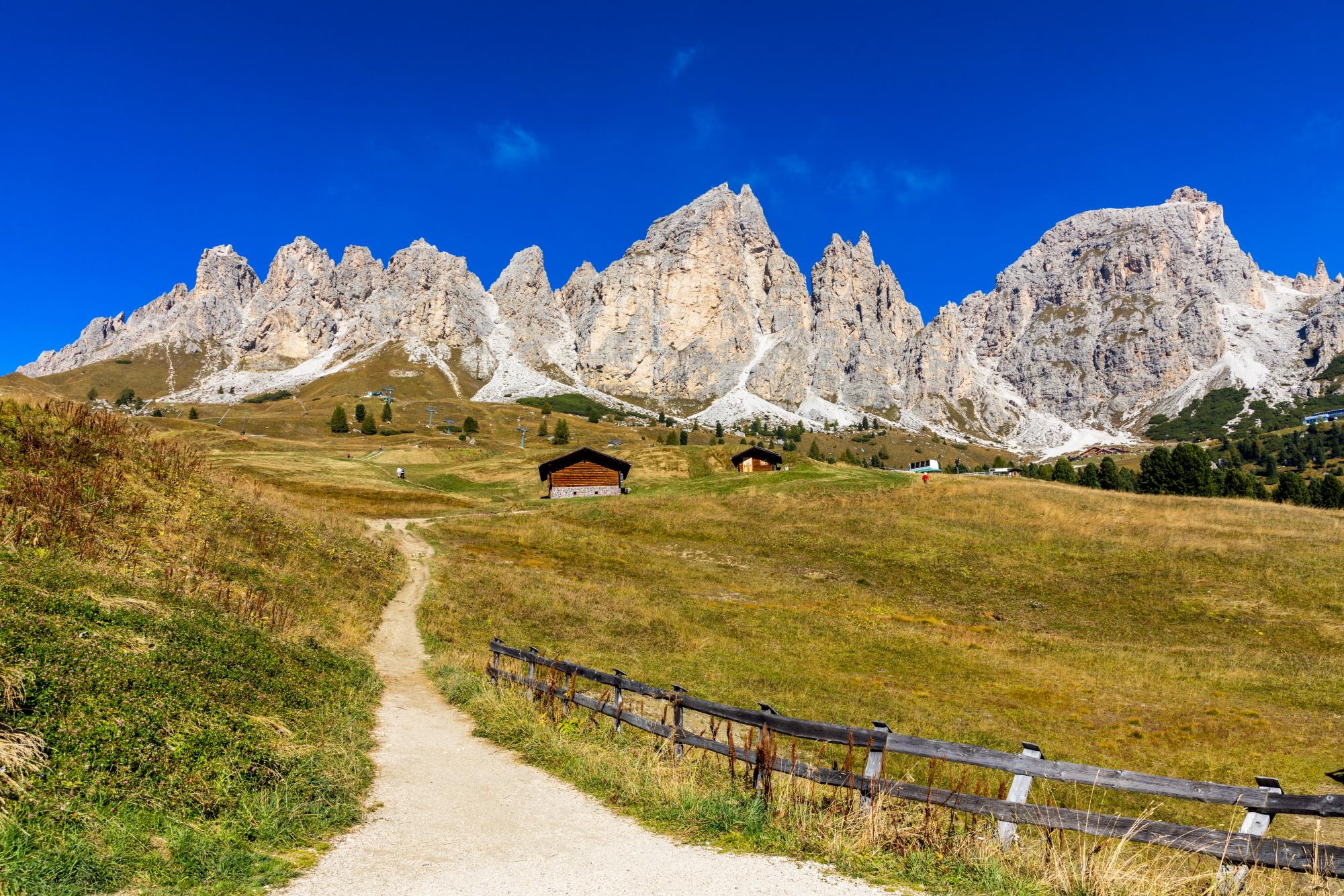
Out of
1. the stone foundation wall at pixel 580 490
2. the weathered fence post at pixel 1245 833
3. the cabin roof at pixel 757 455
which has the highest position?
the cabin roof at pixel 757 455

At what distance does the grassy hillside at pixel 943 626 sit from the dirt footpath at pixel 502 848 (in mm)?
748

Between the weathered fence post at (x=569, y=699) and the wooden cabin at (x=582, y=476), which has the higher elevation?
the wooden cabin at (x=582, y=476)

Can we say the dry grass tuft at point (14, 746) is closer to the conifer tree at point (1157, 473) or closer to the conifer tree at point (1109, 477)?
the conifer tree at point (1157, 473)

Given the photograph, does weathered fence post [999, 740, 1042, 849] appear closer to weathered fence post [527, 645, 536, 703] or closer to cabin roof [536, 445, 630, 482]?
weathered fence post [527, 645, 536, 703]

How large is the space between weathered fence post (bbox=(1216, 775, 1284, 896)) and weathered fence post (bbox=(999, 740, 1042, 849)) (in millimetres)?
2081

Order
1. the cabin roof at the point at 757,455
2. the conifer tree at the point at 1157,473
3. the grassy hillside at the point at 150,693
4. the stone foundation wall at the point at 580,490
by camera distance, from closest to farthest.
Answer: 1. the grassy hillside at the point at 150,693
2. the stone foundation wall at the point at 580,490
3. the conifer tree at the point at 1157,473
4. the cabin roof at the point at 757,455

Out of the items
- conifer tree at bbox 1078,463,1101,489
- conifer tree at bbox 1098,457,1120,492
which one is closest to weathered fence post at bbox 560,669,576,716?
conifer tree at bbox 1098,457,1120,492

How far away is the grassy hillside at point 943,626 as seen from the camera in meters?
16.5

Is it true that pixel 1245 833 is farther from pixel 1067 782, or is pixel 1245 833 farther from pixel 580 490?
pixel 580 490

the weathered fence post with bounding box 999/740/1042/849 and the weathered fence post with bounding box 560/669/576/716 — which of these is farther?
the weathered fence post with bounding box 560/669/576/716

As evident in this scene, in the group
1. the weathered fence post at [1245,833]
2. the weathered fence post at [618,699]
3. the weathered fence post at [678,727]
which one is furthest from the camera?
the weathered fence post at [618,699]

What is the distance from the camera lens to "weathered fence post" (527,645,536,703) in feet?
56.3

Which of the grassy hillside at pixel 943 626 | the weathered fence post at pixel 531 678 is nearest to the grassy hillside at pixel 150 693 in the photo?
the weathered fence post at pixel 531 678

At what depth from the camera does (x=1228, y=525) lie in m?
51.2
